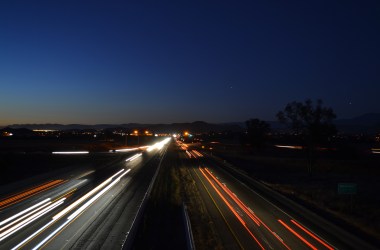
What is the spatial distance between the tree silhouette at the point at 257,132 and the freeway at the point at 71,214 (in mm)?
49800

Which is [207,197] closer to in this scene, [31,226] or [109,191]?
[109,191]

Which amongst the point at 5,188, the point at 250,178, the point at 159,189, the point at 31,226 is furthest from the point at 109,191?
the point at 250,178

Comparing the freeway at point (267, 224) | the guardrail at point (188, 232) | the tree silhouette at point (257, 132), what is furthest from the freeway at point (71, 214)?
the tree silhouette at point (257, 132)

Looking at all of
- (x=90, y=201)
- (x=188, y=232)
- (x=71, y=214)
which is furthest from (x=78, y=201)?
(x=188, y=232)

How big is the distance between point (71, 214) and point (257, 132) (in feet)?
212

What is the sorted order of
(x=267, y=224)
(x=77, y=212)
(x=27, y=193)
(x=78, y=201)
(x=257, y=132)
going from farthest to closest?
(x=257, y=132), (x=27, y=193), (x=78, y=201), (x=77, y=212), (x=267, y=224)

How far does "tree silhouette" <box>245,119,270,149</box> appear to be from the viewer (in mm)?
83438

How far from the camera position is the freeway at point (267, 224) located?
54.4 feet

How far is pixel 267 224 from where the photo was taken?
64.9 ft

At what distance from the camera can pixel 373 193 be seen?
28.7 m

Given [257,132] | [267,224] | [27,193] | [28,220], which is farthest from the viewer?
[257,132]

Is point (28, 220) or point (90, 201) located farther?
point (90, 201)

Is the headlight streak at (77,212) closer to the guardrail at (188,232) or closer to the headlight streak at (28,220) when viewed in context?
the headlight streak at (28,220)

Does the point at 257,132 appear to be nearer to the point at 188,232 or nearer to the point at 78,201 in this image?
the point at 78,201
